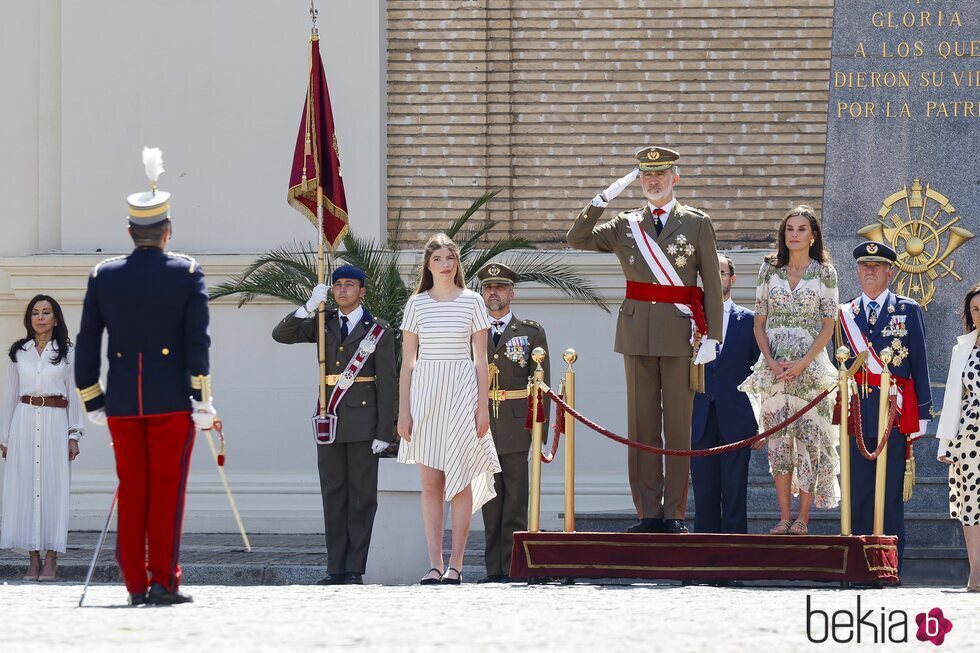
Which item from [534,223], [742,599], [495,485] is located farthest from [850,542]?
[534,223]

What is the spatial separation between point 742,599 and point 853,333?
255cm

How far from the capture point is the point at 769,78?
1332 centimetres

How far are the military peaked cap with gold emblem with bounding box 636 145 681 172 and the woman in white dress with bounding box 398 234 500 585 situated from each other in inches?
41.5

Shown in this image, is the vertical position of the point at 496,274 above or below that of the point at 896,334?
above

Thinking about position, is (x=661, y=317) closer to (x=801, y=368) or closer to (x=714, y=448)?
(x=714, y=448)

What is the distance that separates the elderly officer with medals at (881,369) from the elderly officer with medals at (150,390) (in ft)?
12.7

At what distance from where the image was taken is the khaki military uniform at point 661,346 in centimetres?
820

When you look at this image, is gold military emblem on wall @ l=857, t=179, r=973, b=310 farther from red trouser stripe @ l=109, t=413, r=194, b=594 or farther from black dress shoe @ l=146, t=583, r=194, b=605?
black dress shoe @ l=146, t=583, r=194, b=605

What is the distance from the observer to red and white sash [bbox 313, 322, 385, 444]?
955 cm

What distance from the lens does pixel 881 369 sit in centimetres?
905

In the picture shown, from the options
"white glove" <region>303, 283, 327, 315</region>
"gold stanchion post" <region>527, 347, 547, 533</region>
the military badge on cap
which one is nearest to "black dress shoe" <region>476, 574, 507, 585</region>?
"gold stanchion post" <region>527, 347, 547, 533</region>

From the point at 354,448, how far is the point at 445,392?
130 cm

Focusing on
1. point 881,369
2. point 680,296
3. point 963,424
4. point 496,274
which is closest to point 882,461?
point 963,424

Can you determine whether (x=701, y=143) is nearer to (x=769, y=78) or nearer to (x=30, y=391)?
(x=769, y=78)
